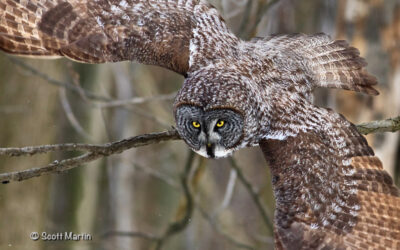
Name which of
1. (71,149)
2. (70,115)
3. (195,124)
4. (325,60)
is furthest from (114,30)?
(70,115)

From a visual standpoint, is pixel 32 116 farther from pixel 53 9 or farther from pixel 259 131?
pixel 259 131

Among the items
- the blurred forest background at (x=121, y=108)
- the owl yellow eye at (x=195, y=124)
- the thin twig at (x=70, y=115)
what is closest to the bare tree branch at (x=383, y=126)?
the owl yellow eye at (x=195, y=124)

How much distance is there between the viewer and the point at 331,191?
220 inches

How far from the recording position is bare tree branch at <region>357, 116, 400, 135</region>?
19.1 ft

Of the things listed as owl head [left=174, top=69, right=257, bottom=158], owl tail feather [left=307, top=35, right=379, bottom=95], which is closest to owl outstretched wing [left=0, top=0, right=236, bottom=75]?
owl head [left=174, top=69, right=257, bottom=158]

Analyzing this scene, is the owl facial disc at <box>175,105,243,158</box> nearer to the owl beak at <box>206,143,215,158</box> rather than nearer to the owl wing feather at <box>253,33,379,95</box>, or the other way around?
the owl beak at <box>206,143,215,158</box>

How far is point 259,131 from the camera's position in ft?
19.1

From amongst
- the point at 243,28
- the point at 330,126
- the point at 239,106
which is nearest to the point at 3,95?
the point at 243,28

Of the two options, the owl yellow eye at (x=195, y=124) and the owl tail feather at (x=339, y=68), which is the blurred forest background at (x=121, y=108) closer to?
the owl tail feather at (x=339, y=68)

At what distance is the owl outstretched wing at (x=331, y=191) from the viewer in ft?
17.9

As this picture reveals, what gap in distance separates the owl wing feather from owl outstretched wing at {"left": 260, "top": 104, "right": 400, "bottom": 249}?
899 mm

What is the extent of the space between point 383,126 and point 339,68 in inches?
43.4

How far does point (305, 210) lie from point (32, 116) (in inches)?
175

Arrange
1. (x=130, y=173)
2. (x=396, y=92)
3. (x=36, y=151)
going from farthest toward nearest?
(x=130, y=173)
(x=396, y=92)
(x=36, y=151)
